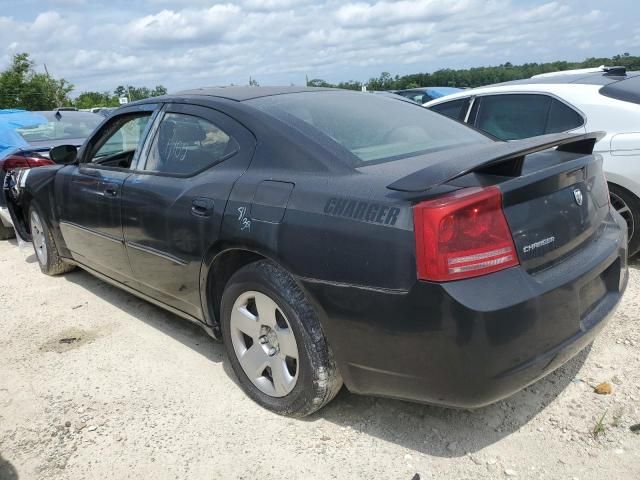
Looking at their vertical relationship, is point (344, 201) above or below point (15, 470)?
above

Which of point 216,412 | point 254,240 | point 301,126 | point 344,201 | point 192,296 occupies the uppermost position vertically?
point 301,126

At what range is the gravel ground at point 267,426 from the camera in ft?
7.75

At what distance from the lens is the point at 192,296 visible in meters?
3.13

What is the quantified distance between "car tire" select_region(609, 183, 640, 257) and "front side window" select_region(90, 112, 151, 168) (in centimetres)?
344

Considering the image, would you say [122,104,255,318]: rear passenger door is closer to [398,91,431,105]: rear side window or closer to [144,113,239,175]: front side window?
[144,113,239,175]: front side window

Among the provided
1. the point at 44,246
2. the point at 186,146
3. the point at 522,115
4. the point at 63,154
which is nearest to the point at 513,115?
the point at 522,115

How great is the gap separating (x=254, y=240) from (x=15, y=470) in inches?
58.7

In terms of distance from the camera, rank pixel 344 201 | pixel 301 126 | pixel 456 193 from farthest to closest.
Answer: pixel 301 126 → pixel 344 201 → pixel 456 193

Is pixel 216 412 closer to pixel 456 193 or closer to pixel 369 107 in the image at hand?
pixel 456 193

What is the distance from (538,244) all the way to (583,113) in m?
2.79

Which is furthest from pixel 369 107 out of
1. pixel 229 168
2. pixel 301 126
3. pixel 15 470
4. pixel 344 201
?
pixel 15 470

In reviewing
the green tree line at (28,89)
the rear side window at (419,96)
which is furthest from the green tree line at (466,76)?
the green tree line at (28,89)

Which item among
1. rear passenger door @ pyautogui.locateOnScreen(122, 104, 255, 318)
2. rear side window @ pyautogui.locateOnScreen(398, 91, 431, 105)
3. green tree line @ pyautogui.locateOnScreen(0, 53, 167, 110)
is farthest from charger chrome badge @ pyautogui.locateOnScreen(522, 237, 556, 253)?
green tree line @ pyautogui.locateOnScreen(0, 53, 167, 110)

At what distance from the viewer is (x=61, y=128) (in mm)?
7289
